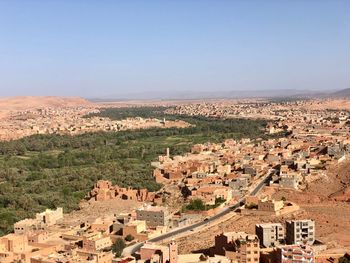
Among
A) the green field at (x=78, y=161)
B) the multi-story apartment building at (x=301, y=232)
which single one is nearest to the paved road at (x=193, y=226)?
the multi-story apartment building at (x=301, y=232)

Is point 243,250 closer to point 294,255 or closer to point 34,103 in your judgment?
point 294,255

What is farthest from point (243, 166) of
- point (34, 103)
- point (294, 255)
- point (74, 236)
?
point (34, 103)

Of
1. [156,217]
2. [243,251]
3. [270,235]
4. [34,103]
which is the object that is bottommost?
[156,217]

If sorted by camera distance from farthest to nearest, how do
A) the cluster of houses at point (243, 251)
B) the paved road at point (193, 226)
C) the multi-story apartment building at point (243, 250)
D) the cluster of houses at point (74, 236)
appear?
the paved road at point (193, 226) → the cluster of houses at point (74, 236) → the multi-story apartment building at point (243, 250) → the cluster of houses at point (243, 251)

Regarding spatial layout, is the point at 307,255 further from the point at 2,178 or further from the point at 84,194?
the point at 2,178

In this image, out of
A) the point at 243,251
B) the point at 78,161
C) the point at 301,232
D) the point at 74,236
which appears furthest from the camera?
the point at 78,161

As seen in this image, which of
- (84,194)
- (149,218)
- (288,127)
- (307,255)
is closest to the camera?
(307,255)

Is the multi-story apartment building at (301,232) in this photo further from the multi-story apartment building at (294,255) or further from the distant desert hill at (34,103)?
the distant desert hill at (34,103)

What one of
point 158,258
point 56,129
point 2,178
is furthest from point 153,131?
point 158,258

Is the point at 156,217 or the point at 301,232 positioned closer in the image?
the point at 301,232
